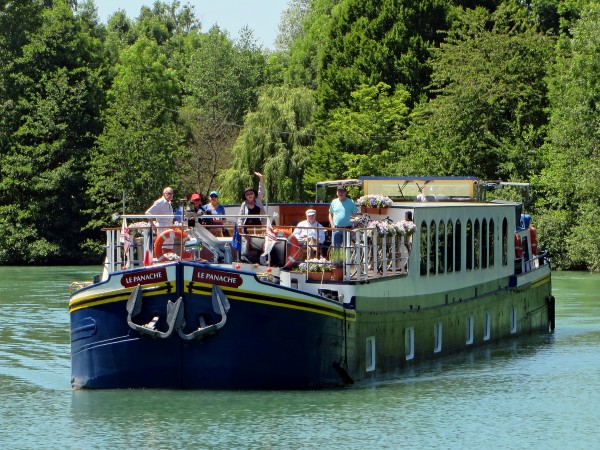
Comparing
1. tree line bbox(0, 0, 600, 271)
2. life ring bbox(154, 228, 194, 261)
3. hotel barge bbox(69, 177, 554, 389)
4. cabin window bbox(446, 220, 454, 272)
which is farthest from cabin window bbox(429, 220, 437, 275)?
tree line bbox(0, 0, 600, 271)

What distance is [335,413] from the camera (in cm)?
1962

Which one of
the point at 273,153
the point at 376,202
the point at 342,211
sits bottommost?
the point at 342,211

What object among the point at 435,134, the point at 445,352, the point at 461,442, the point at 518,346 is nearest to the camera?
the point at 461,442

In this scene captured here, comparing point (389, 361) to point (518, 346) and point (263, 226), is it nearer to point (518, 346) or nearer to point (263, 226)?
point (263, 226)

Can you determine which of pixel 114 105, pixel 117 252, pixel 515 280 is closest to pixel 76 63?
pixel 114 105

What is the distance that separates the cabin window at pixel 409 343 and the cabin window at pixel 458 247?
8.80ft

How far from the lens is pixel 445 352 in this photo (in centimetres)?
2592

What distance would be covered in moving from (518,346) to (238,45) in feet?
244

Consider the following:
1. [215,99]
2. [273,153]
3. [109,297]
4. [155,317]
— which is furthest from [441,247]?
[215,99]

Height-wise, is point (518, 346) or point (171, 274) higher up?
point (171, 274)

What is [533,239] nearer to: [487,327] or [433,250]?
[487,327]

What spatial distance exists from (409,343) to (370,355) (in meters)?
1.89

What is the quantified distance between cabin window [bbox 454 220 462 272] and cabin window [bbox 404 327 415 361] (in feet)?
8.80

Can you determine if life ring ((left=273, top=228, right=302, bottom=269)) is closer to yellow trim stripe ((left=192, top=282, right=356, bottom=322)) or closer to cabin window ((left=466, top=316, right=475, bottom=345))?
yellow trim stripe ((left=192, top=282, right=356, bottom=322))
